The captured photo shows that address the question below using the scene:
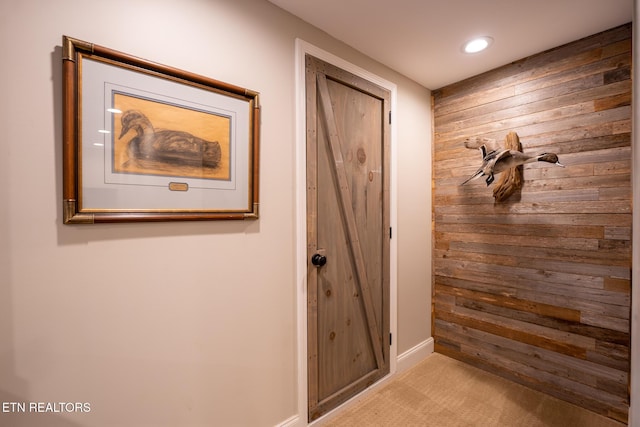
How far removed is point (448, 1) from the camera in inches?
62.2

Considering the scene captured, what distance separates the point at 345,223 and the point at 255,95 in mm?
989

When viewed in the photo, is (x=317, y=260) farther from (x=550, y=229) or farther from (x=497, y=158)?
(x=550, y=229)

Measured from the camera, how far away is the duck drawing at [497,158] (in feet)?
6.05

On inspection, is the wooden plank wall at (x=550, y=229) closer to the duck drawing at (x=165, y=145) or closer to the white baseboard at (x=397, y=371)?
the white baseboard at (x=397, y=371)

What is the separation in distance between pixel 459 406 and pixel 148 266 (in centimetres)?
216

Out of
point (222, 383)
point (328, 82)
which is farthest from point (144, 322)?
point (328, 82)

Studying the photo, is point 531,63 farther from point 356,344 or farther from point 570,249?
point 356,344

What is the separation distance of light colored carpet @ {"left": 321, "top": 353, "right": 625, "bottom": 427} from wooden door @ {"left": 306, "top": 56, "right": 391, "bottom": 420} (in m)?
0.15

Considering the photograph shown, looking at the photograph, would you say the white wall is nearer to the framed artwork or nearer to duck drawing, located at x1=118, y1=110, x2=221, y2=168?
the framed artwork

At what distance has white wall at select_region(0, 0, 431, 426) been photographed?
3.22 ft

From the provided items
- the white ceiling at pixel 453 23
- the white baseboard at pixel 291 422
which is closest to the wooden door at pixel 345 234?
the white baseboard at pixel 291 422

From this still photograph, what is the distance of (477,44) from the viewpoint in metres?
1.98

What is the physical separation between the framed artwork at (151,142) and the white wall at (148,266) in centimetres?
6

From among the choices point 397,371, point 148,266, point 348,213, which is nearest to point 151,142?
point 148,266
